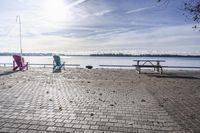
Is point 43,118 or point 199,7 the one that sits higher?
point 199,7

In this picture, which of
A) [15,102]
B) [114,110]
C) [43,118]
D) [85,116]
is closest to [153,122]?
[114,110]

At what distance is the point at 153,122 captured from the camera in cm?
396

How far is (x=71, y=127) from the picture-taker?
3.68 metres

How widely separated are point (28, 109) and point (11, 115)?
502 millimetres

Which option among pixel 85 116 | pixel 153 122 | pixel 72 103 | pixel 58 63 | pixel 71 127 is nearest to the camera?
pixel 71 127

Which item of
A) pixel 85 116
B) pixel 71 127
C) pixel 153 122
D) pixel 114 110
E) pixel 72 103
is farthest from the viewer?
pixel 72 103

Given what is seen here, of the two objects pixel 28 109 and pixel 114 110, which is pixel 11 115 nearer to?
pixel 28 109

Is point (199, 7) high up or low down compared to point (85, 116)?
up

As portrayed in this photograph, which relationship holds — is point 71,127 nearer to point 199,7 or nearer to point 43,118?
point 43,118

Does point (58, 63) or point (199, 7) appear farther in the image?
point (58, 63)

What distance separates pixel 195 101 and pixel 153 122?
2353 millimetres

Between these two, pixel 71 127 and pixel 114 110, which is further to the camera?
pixel 114 110

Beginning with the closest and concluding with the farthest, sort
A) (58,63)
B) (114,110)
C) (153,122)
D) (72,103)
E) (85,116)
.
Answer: (153,122) → (85,116) → (114,110) → (72,103) → (58,63)

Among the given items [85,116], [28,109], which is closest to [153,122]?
[85,116]
